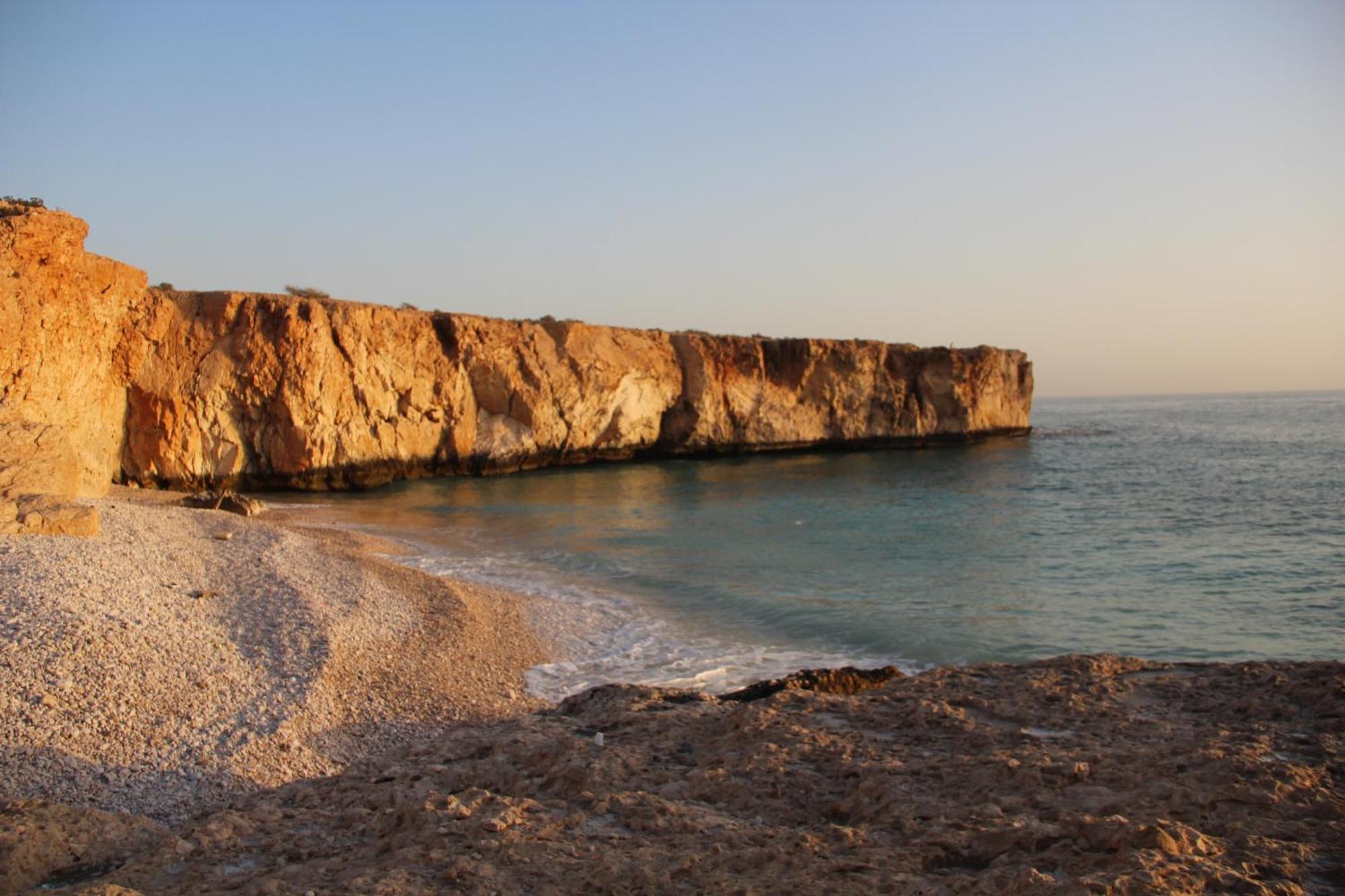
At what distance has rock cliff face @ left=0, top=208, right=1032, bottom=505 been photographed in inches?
606

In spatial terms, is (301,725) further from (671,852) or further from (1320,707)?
(1320,707)

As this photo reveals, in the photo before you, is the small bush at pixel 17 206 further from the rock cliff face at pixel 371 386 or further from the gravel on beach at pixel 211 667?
the gravel on beach at pixel 211 667

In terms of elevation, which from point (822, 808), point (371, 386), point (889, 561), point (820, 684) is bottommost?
point (889, 561)

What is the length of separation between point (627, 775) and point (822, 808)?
38.7 inches

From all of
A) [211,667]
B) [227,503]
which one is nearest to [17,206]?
[227,503]

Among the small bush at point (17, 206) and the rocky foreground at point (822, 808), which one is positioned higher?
the small bush at point (17, 206)

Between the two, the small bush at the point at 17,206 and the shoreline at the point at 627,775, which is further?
the small bush at the point at 17,206

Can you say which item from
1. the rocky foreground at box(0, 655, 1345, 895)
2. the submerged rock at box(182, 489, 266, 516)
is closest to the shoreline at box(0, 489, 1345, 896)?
the rocky foreground at box(0, 655, 1345, 895)

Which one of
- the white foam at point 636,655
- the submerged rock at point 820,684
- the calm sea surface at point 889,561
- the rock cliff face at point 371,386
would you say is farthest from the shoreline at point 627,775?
the rock cliff face at point 371,386

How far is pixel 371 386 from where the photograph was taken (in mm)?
26938

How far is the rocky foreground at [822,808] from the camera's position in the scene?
126 inches

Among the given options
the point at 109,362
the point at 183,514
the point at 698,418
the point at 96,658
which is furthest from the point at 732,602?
the point at 698,418

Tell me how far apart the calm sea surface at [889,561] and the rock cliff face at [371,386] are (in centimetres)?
239

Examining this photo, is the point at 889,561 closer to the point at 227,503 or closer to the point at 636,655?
the point at 636,655
